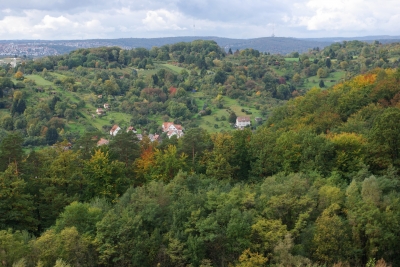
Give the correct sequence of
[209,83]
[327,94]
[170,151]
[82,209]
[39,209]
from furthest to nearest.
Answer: [209,83]
[327,94]
[170,151]
[39,209]
[82,209]

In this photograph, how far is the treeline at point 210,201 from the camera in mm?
17438

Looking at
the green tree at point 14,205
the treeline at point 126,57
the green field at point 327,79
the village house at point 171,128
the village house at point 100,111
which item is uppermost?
the treeline at point 126,57

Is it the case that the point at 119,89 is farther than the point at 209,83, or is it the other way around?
the point at 209,83

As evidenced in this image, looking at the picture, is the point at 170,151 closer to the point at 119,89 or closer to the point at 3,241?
the point at 3,241

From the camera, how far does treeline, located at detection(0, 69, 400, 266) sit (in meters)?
17.4

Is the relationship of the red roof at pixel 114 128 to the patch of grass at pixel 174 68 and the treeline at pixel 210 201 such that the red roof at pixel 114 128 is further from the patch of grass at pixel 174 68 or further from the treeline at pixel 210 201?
the patch of grass at pixel 174 68

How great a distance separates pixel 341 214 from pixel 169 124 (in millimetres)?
48104

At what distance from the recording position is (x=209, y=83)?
91938 millimetres

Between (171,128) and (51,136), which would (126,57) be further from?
(51,136)

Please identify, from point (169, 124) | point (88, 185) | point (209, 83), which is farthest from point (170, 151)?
point (209, 83)

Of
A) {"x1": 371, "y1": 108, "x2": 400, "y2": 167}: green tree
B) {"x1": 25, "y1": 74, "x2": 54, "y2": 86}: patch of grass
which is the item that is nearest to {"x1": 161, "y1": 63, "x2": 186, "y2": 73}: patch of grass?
{"x1": 25, "y1": 74, "x2": 54, "y2": 86}: patch of grass

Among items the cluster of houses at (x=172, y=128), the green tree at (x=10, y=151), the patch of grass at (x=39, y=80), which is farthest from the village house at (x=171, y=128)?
the green tree at (x=10, y=151)

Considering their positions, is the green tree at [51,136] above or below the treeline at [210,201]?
below

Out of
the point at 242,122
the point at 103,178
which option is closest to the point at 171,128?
the point at 242,122
